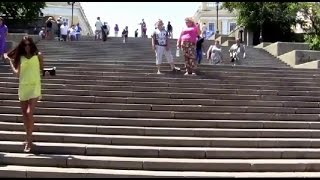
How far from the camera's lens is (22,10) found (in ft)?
98.1

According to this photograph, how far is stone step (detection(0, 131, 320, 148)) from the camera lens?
847cm

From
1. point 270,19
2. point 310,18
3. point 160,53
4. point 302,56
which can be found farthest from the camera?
point 270,19

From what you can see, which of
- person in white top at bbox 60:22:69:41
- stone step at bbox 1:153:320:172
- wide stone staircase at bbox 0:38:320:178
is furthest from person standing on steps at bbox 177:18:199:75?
person in white top at bbox 60:22:69:41

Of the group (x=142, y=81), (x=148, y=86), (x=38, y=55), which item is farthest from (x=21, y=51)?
(x=142, y=81)

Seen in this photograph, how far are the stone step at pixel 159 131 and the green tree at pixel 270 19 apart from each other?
22.8m

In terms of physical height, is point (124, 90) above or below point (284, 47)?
below

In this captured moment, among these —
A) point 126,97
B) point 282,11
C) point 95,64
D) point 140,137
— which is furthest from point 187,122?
point 282,11

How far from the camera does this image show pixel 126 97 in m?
11.0

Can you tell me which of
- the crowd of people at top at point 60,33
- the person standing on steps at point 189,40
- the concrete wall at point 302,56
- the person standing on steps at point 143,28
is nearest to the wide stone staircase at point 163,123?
the person standing on steps at point 189,40

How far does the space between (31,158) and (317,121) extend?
222 inches

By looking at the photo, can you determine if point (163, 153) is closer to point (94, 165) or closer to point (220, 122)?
point (94, 165)

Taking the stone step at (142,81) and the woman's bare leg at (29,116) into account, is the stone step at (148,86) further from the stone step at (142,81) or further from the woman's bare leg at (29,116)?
the woman's bare leg at (29,116)

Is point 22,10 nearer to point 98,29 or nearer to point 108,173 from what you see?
point 98,29

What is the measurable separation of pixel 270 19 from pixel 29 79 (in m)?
26.2
